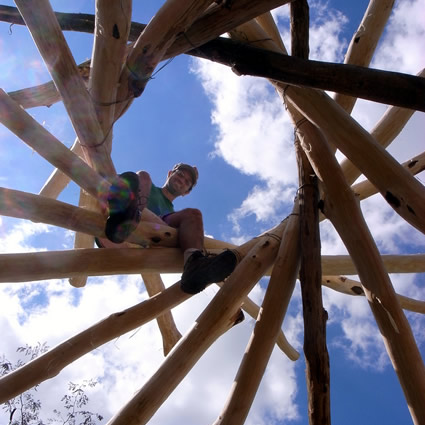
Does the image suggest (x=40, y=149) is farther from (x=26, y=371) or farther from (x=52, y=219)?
(x=26, y=371)

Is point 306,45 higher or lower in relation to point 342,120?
higher

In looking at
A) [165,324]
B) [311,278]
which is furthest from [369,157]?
[165,324]

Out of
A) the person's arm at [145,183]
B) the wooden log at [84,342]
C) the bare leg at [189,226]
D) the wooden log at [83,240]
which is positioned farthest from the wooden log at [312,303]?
the wooden log at [83,240]

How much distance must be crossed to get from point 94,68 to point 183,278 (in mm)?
1930

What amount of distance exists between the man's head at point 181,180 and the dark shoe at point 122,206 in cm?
242

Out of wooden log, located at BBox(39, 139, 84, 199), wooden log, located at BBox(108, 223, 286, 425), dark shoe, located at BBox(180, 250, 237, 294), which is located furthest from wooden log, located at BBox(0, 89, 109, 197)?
wooden log, located at BBox(39, 139, 84, 199)

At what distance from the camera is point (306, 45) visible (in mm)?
4238

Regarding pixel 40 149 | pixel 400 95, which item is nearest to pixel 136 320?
pixel 40 149

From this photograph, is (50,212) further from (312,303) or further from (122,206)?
(312,303)

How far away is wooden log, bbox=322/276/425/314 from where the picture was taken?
237 inches

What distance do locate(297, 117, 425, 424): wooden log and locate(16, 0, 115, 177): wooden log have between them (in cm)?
206

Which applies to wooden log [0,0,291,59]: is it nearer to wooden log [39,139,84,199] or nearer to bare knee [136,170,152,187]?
bare knee [136,170,152,187]

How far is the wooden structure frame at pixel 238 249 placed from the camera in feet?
11.0

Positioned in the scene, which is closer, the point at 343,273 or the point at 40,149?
the point at 40,149
